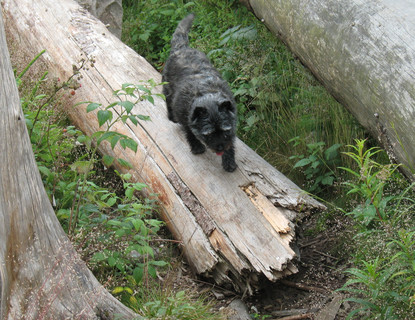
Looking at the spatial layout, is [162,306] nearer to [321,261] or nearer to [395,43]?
[321,261]

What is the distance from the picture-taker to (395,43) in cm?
427

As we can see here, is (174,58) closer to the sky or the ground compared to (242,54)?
closer to the ground

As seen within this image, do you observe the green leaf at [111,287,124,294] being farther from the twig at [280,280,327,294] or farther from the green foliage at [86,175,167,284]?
the twig at [280,280,327,294]

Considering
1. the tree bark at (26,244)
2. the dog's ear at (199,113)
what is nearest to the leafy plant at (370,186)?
the dog's ear at (199,113)

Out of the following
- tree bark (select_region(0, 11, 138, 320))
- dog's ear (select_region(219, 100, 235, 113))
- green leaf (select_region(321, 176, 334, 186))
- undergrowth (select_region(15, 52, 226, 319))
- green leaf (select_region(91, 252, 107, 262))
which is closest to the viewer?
tree bark (select_region(0, 11, 138, 320))

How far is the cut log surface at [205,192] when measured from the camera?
430 cm

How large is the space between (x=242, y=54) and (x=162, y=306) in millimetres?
4052

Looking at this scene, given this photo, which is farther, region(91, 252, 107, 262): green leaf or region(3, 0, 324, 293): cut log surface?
region(3, 0, 324, 293): cut log surface

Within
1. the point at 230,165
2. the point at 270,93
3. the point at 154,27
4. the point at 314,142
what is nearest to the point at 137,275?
the point at 230,165

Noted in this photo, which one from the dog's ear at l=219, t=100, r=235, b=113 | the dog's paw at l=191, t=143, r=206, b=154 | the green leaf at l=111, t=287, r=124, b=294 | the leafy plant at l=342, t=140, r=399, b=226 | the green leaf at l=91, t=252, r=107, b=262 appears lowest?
the green leaf at l=111, t=287, r=124, b=294

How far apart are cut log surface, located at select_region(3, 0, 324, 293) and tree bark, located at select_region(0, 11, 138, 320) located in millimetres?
1062

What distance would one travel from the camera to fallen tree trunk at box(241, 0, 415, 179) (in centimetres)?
414

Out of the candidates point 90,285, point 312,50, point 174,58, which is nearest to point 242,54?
point 174,58

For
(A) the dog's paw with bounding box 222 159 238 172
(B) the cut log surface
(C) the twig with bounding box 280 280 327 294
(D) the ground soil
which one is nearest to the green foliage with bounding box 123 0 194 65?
(B) the cut log surface
